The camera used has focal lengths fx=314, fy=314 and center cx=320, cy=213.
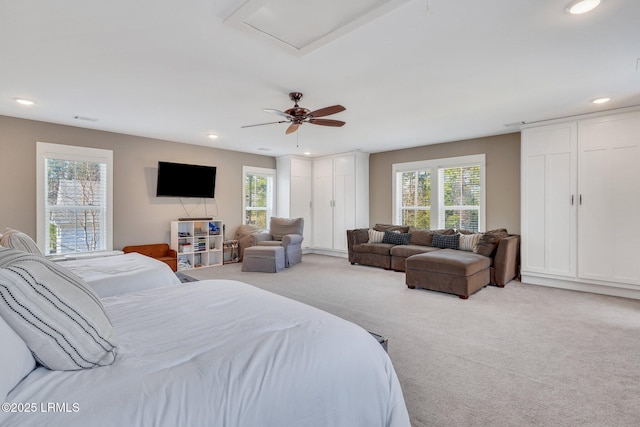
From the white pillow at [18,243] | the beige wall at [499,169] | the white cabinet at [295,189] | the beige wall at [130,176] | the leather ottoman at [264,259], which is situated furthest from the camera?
the white cabinet at [295,189]

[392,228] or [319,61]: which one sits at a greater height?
[319,61]

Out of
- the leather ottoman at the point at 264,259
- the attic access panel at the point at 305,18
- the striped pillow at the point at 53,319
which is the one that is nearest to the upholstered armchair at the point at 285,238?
the leather ottoman at the point at 264,259

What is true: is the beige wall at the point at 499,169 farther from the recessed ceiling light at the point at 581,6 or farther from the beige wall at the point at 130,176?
the beige wall at the point at 130,176

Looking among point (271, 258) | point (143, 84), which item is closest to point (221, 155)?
point (271, 258)

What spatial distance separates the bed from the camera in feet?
2.90

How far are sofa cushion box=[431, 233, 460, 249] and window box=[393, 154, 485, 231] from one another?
27.9 inches

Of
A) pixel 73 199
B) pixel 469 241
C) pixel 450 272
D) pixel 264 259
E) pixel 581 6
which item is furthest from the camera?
pixel 264 259

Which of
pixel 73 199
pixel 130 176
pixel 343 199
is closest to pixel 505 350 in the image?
pixel 343 199

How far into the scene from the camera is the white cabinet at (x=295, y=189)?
764 cm

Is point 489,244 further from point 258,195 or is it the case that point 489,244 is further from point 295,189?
point 258,195

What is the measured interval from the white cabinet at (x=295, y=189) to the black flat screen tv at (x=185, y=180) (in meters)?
1.75

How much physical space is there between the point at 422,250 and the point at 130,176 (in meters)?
5.34

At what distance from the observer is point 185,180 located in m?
6.18

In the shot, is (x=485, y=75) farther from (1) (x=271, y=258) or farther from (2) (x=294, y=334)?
(1) (x=271, y=258)
